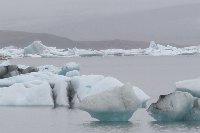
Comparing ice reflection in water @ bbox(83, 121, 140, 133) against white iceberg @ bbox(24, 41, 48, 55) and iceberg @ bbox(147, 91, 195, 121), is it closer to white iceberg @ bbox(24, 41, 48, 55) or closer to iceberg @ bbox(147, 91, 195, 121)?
iceberg @ bbox(147, 91, 195, 121)

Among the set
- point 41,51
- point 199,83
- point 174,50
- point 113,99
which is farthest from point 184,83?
point 174,50

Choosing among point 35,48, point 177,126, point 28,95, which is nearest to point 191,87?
point 177,126

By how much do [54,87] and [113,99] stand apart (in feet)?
22.0

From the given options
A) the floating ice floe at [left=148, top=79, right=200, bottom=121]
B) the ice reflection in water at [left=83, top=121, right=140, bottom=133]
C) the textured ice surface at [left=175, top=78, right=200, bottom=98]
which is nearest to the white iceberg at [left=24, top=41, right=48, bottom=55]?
the textured ice surface at [left=175, top=78, right=200, bottom=98]

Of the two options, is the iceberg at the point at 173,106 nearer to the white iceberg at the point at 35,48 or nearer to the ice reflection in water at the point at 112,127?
the ice reflection in water at the point at 112,127

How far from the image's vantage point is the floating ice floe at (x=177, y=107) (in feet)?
58.5

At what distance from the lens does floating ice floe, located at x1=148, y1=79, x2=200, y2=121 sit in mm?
17844

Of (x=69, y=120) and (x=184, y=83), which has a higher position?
(x=184, y=83)

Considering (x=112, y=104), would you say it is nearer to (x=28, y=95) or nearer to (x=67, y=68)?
(x=28, y=95)

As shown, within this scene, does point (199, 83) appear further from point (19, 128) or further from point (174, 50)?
point (174, 50)

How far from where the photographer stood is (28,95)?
76.9 feet

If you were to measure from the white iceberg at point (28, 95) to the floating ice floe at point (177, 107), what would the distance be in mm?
6206

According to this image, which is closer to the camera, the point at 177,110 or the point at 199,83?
the point at 177,110

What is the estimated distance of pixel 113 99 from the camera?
1766cm
